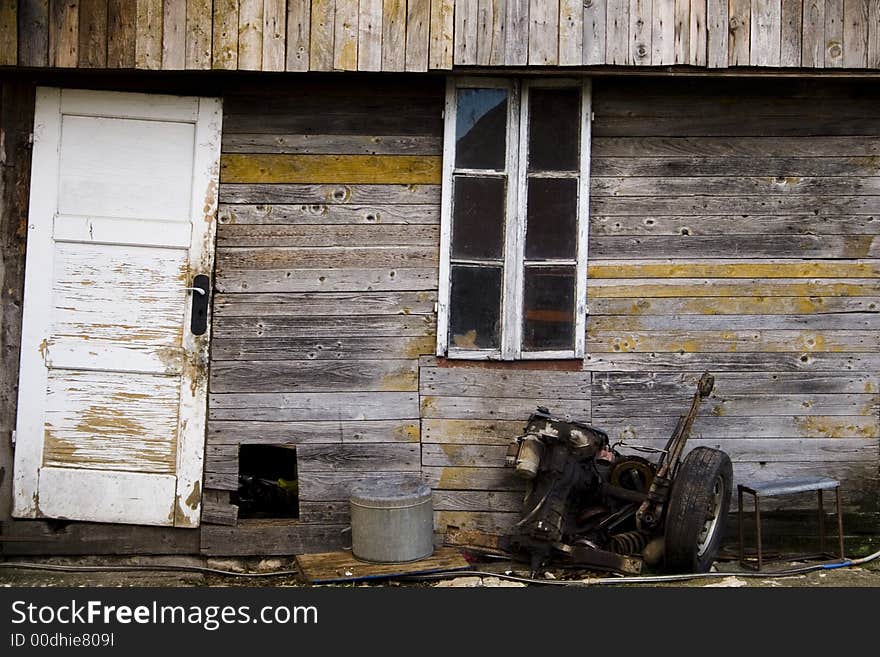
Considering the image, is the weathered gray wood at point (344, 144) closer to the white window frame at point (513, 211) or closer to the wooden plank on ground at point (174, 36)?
the white window frame at point (513, 211)

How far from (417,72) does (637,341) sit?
208 centimetres

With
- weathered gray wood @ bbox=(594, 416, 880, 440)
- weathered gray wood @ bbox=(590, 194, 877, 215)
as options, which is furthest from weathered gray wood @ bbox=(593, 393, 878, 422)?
weathered gray wood @ bbox=(590, 194, 877, 215)

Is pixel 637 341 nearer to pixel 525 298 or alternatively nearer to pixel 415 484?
pixel 525 298

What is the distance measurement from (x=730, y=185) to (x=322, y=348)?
8.78 ft

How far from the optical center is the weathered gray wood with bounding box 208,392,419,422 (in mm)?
6371

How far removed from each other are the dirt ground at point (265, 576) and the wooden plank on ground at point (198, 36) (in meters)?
2.92

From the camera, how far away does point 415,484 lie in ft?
20.5

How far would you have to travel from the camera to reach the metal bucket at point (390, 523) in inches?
237

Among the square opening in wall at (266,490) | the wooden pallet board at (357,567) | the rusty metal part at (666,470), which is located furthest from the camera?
the square opening in wall at (266,490)

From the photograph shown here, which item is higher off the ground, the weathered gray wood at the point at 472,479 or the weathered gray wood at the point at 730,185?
the weathered gray wood at the point at 730,185

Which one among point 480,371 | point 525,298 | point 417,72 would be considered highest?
point 417,72

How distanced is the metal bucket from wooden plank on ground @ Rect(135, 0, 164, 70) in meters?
2.70

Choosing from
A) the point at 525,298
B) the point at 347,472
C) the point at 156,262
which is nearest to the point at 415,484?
the point at 347,472


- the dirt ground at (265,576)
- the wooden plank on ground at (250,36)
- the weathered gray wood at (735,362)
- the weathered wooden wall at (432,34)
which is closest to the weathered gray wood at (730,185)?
the weathered wooden wall at (432,34)
